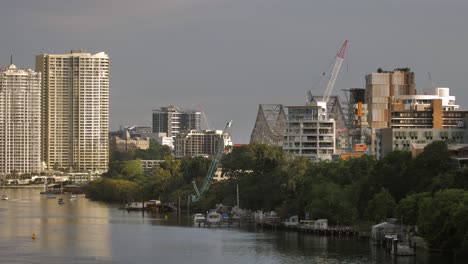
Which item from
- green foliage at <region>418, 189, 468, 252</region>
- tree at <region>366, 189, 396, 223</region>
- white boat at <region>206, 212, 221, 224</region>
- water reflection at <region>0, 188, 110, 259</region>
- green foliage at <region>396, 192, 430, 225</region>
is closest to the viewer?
green foliage at <region>418, 189, 468, 252</region>

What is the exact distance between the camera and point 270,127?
188 m

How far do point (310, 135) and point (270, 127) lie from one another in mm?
37462

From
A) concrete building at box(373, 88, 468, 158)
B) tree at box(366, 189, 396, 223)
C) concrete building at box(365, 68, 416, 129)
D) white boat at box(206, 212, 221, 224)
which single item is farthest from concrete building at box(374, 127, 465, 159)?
tree at box(366, 189, 396, 223)

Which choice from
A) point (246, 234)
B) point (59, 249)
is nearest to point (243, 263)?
point (59, 249)

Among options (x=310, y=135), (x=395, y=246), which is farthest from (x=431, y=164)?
(x=310, y=135)

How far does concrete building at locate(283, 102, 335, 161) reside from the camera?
150 m

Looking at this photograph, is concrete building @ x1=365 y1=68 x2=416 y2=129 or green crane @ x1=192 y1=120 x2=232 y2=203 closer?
green crane @ x1=192 y1=120 x2=232 y2=203

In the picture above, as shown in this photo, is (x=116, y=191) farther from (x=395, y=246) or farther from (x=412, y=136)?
(x=395, y=246)

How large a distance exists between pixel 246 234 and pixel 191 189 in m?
51.4

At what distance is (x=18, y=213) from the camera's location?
14150cm

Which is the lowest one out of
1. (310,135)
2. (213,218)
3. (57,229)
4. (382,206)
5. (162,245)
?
(162,245)

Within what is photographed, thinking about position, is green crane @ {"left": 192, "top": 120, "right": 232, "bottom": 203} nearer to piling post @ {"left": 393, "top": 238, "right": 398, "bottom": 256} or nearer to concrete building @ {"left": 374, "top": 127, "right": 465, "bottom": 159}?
concrete building @ {"left": 374, "top": 127, "right": 465, "bottom": 159}

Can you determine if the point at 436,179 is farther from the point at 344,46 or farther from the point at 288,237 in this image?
the point at 344,46

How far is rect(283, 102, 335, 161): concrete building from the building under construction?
26.3 metres
